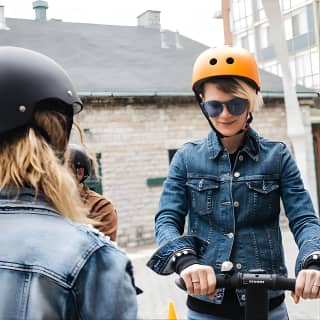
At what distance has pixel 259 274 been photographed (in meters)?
2.03

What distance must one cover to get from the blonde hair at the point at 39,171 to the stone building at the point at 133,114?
39.0 feet

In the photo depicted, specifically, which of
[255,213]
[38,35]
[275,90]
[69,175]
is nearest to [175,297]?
[255,213]

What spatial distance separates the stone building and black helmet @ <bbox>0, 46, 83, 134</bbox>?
38.4ft

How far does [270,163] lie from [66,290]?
139cm

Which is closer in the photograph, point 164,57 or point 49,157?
point 49,157

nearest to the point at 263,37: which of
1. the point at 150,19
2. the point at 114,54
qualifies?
the point at 150,19

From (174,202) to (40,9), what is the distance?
711 inches

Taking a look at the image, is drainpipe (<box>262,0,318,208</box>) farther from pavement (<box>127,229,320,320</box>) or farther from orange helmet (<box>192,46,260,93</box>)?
orange helmet (<box>192,46,260,93</box>)

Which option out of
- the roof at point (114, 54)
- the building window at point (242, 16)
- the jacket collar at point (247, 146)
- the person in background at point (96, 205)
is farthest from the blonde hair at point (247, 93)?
the building window at point (242, 16)

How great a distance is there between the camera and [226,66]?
8.29ft

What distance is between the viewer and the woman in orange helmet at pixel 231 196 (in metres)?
2.42

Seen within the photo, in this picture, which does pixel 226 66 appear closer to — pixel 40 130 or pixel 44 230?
pixel 40 130

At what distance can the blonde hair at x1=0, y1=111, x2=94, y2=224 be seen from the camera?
4.69 ft

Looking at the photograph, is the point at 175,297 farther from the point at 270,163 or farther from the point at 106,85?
the point at 106,85
